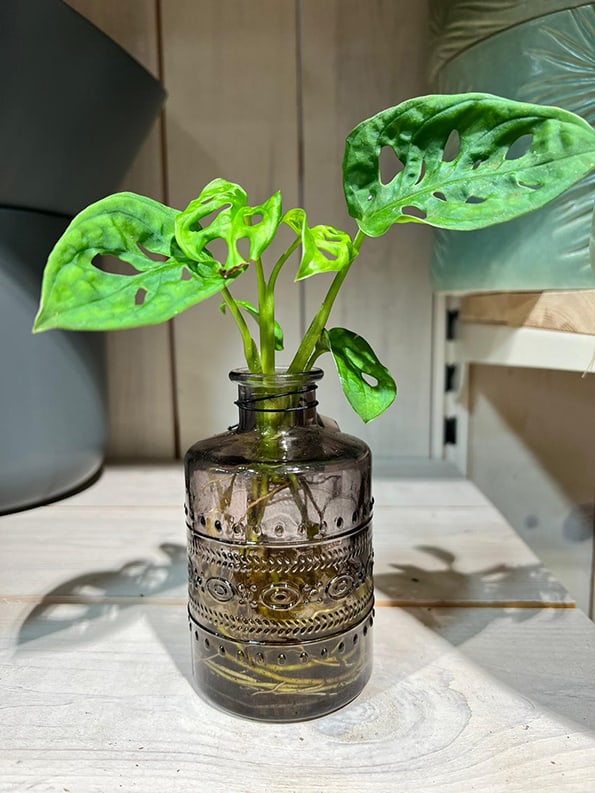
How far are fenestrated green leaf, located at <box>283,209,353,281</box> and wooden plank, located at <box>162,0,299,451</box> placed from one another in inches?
22.9

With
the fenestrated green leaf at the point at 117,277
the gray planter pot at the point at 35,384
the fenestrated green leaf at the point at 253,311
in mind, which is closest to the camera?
the fenestrated green leaf at the point at 117,277

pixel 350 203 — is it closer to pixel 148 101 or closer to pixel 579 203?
pixel 579 203

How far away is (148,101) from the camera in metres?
0.76

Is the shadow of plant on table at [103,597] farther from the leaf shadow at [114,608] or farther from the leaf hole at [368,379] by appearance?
the leaf hole at [368,379]

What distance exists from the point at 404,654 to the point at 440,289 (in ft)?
1.82

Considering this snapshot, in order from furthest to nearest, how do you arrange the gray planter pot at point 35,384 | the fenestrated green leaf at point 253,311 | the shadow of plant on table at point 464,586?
1. the gray planter pot at point 35,384
2. the shadow of plant on table at point 464,586
3. the fenestrated green leaf at point 253,311

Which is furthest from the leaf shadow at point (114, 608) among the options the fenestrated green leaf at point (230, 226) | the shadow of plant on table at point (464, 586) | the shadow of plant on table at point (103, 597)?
the fenestrated green leaf at point (230, 226)

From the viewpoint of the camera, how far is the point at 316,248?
35 cm

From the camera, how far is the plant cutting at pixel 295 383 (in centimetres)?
33

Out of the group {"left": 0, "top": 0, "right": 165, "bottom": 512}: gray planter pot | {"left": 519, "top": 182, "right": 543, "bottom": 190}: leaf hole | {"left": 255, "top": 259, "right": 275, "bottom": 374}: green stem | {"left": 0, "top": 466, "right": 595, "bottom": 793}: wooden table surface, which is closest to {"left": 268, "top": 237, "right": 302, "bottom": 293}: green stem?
{"left": 255, "top": 259, "right": 275, "bottom": 374}: green stem

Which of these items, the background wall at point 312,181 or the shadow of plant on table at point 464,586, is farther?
the background wall at point 312,181

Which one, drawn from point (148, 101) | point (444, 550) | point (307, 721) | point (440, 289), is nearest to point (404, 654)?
point (307, 721)

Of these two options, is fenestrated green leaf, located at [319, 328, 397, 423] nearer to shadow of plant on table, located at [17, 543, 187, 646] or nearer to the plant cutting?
the plant cutting

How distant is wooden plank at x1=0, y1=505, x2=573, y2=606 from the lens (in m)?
0.56
